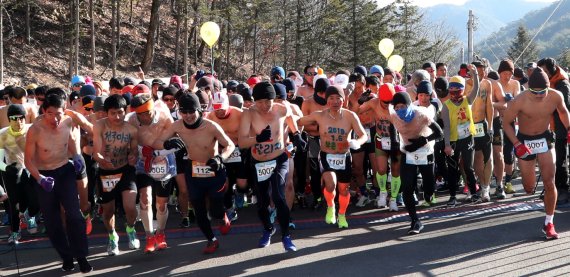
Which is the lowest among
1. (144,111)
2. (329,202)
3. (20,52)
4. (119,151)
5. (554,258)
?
(554,258)

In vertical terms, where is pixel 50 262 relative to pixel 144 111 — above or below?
below

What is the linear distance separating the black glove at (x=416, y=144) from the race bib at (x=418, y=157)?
49mm

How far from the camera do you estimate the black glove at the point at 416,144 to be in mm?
7156

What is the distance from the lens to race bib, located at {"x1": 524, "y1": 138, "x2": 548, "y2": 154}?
6766 millimetres

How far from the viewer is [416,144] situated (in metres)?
7.16

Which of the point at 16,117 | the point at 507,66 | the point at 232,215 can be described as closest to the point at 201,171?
the point at 232,215

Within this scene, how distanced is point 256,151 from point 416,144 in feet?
6.70

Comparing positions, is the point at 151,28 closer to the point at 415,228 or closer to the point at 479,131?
the point at 479,131

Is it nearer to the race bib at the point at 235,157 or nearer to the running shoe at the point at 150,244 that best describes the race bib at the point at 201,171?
the running shoe at the point at 150,244

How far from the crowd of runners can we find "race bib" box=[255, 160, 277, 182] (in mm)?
13

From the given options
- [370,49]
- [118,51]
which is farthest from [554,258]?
[370,49]

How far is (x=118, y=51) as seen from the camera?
106 feet

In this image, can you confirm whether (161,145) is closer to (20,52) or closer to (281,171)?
(281,171)

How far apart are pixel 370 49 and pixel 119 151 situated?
32908 millimetres
